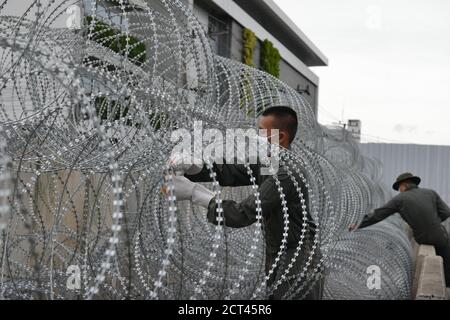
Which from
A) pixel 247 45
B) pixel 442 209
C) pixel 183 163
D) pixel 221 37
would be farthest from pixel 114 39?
pixel 247 45

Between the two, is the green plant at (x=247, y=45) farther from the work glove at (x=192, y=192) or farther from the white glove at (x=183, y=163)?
the work glove at (x=192, y=192)

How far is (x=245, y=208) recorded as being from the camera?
2.46m

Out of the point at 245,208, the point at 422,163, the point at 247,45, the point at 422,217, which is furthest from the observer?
the point at 247,45

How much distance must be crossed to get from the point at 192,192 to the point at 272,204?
0.37 m

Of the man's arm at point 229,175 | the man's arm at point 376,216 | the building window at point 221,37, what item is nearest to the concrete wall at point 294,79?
the building window at point 221,37

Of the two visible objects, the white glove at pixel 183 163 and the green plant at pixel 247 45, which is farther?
the green plant at pixel 247 45

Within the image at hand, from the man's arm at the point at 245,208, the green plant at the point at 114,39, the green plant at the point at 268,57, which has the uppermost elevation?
the green plant at the point at 268,57

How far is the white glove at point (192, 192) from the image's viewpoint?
2486 millimetres

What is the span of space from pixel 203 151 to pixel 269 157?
0.30 m

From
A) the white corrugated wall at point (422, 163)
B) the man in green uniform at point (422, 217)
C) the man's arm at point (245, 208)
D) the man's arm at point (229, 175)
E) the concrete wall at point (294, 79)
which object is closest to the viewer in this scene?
the man's arm at point (245, 208)

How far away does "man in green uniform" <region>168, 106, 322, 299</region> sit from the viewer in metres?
2.48

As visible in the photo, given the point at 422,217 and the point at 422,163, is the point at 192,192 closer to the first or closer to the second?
the point at 422,217

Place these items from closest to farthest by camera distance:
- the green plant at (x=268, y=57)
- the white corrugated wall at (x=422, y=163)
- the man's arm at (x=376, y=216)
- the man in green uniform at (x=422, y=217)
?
the man's arm at (x=376, y=216) < the man in green uniform at (x=422, y=217) < the white corrugated wall at (x=422, y=163) < the green plant at (x=268, y=57)

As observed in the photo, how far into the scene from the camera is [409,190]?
6074mm
